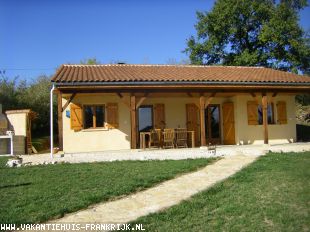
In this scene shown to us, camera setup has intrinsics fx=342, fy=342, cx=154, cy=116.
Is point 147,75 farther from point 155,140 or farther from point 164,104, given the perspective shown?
point 155,140

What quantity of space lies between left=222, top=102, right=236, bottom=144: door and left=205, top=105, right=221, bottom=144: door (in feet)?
1.26

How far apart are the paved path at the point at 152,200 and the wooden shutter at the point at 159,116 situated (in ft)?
19.9

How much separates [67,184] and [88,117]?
713 cm

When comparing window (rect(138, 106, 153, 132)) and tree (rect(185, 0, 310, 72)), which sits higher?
tree (rect(185, 0, 310, 72))

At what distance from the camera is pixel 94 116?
46.6 ft

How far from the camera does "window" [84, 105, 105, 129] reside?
46.6 ft

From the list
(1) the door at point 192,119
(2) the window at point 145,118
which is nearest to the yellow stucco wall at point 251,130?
(1) the door at point 192,119

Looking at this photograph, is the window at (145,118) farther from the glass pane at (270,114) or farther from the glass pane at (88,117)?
the glass pane at (270,114)

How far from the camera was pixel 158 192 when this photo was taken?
6.67 metres

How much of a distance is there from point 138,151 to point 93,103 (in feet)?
11.7

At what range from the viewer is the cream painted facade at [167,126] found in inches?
547

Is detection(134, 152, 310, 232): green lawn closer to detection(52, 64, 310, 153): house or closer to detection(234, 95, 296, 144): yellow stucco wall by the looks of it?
detection(52, 64, 310, 153): house

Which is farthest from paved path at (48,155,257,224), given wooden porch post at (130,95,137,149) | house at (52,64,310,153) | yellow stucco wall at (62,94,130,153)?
yellow stucco wall at (62,94,130,153)

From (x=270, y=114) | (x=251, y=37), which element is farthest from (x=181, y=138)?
(x=251, y=37)
